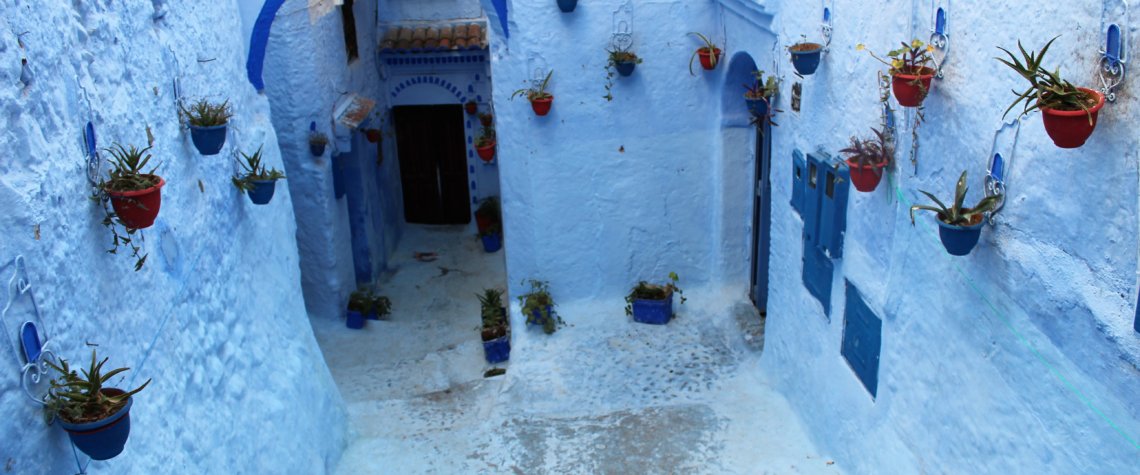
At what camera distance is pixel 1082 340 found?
334 centimetres

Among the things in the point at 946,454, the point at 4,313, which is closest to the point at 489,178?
the point at 946,454

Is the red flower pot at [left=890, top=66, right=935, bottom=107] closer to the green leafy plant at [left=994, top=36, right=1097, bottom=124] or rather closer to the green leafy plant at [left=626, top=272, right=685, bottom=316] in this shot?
the green leafy plant at [left=994, top=36, right=1097, bottom=124]

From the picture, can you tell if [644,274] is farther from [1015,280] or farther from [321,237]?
[1015,280]

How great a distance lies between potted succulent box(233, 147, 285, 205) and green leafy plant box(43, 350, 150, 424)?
2.18m

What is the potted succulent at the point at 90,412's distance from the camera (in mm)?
3211

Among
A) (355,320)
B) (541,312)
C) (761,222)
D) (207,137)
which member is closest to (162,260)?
(207,137)

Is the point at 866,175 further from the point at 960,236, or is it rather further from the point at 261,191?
the point at 261,191

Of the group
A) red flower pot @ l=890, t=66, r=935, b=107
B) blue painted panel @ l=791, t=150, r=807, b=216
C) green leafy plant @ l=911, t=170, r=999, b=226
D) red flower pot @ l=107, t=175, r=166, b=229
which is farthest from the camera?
blue painted panel @ l=791, t=150, r=807, b=216

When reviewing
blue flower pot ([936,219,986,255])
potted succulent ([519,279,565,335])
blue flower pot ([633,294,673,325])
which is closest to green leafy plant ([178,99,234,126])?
blue flower pot ([936,219,986,255])

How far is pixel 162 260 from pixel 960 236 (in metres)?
3.21

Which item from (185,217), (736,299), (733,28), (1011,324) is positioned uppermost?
(733,28)

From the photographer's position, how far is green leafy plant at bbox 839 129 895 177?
4730mm

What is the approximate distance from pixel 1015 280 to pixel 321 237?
682cm

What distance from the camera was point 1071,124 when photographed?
3.05 m
